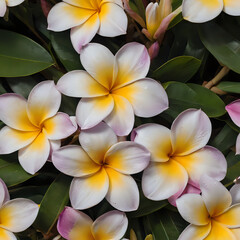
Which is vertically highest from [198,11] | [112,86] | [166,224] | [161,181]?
[198,11]

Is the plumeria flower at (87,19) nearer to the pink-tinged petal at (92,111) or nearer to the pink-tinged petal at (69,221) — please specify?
the pink-tinged petal at (92,111)

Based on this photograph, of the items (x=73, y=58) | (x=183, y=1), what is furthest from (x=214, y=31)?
(x=73, y=58)

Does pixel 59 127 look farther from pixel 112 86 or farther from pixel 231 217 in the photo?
pixel 231 217

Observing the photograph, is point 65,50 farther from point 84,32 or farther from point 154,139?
point 154,139

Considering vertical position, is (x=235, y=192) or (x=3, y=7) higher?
(x=3, y=7)

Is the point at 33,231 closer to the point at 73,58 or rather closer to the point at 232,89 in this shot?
the point at 73,58

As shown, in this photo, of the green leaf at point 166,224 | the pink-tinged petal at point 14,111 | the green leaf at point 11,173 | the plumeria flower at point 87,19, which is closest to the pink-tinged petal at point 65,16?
the plumeria flower at point 87,19

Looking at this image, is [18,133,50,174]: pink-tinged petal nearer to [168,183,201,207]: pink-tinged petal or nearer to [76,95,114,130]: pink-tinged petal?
[76,95,114,130]: pink-tinged petal

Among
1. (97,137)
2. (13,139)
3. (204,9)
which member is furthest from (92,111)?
(204,9)
